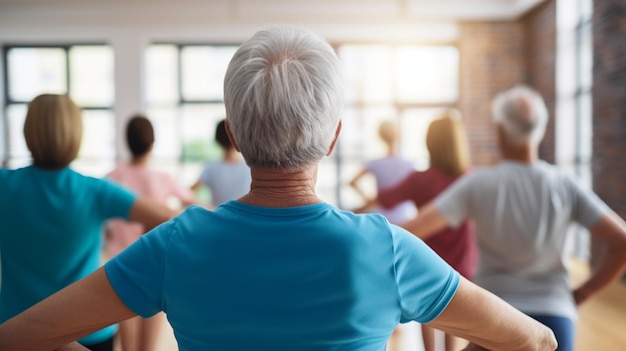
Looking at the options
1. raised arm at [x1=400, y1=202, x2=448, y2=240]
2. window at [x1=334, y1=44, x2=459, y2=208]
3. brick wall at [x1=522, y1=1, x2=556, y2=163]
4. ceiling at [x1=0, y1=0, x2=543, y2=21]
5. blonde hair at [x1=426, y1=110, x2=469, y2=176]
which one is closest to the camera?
raised arm at [x1=400, y1=202, x2=448, y2=240]

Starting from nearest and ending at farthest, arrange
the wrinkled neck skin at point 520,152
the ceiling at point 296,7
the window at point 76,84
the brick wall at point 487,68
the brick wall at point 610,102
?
the wrinkled neck skin at point 520,152 → the brick wall at point 610,102 → the ceiling at point 296,7 → the brick wall at point 487,68 → the window at point 76,84

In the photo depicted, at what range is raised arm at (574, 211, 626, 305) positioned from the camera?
5.74ft

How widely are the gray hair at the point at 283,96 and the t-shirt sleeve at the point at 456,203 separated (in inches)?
40.3

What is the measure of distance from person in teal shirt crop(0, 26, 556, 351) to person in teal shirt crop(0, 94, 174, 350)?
2.70 ft

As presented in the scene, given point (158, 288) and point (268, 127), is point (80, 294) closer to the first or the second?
point (158, 288)

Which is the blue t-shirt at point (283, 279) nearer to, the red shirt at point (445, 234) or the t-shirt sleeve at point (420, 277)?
the t-shirt sleeve at point (420, 277)

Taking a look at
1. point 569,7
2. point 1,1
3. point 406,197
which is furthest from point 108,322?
point 1,1

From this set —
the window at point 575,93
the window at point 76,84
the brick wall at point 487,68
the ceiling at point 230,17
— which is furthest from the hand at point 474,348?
the window at point 76,84

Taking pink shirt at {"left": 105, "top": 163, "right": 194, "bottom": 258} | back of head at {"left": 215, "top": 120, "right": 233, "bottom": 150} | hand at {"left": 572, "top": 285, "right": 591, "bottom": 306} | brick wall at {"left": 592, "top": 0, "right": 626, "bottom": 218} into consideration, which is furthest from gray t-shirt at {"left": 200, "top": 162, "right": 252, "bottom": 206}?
brick wall at {"left": 592, "top": 0, "right": 626, "bottom": 218}

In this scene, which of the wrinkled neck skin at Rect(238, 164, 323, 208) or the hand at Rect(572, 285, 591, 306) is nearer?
the wrinkled neck skin at Rect(238, 164, 323, 208)

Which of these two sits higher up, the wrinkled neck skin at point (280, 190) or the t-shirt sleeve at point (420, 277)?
the wrinkled neck skin at point (280, 190)

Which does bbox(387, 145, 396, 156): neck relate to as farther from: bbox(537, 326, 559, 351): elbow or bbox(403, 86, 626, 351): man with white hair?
bbox(537, 326, 559, 351): elbow

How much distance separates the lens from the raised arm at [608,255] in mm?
1750

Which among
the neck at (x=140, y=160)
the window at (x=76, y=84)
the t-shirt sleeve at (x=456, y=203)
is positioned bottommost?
the t-shirt sleeve at (x=456, y=203)
